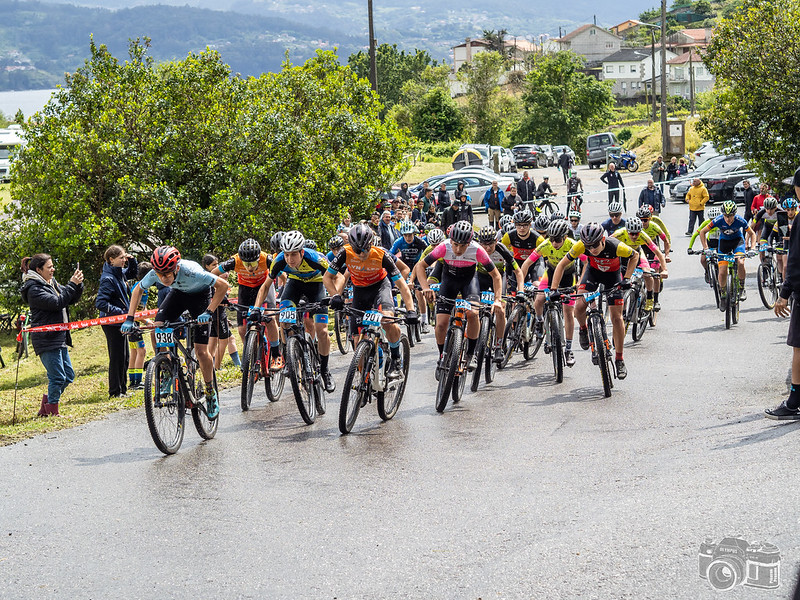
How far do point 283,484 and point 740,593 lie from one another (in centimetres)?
383

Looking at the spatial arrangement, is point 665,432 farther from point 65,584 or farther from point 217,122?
point 217,122

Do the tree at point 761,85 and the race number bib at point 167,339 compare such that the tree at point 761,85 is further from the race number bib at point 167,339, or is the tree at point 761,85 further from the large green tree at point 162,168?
the race number bib at point 167,339

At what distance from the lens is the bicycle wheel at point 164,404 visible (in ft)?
28.1

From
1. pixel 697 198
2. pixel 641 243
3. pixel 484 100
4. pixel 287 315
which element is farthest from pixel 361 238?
pixel 484 100

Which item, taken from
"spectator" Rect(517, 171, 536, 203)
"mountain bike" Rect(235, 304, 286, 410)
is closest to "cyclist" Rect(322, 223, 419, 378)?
"mountain bike" Rect(235, 304, 286, 410)

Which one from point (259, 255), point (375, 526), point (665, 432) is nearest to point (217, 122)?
point (259, 255)

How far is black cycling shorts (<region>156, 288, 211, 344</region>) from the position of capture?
31.6 feet

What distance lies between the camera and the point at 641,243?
14.9 metres

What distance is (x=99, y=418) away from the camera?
11.2 meters

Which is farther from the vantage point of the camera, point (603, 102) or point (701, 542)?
point (603, 102)

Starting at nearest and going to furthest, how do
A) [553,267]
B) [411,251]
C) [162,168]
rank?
1. [553,267]
2. [411,251]
3. [162,168]

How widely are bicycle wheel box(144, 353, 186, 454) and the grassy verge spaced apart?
6.98ft

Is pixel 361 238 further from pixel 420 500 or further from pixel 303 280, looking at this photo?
pixel 420 500

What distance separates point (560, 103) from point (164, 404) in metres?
72.7
